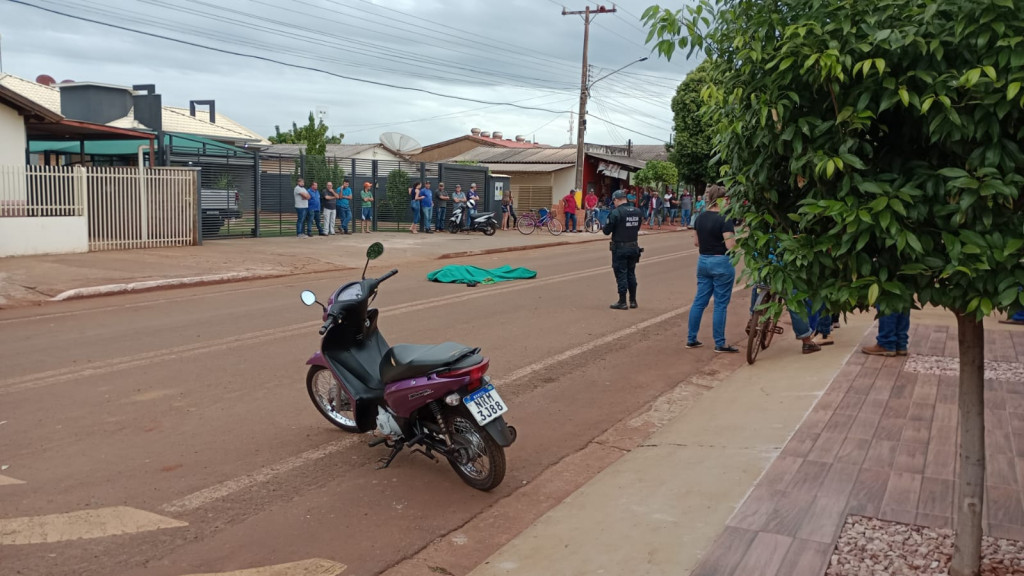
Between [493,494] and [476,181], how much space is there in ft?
90.7

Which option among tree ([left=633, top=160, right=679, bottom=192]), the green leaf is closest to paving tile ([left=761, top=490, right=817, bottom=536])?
the green leaf

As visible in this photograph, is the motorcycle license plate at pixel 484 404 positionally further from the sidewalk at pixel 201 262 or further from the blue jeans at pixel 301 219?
the blue jeans at pixel 301 219

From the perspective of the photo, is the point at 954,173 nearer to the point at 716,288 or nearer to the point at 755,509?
the point at 755,509

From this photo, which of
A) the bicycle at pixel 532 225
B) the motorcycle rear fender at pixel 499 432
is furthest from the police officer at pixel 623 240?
the bicycle at pixel 532 225

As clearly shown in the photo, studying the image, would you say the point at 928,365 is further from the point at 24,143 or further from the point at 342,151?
the point at 342,151

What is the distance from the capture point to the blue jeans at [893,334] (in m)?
8.48

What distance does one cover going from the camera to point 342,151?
169 ft

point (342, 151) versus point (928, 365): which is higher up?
point (342, 151)

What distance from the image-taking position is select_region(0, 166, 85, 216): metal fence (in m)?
16.1

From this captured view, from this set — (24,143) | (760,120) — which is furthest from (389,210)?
(760,120)

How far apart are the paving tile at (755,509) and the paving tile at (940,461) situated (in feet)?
3.45

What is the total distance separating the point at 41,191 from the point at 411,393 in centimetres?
1444

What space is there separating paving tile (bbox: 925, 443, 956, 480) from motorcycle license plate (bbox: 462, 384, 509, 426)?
2.66 m

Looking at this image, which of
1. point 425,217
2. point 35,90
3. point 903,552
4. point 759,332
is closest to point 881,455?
point 903,552
